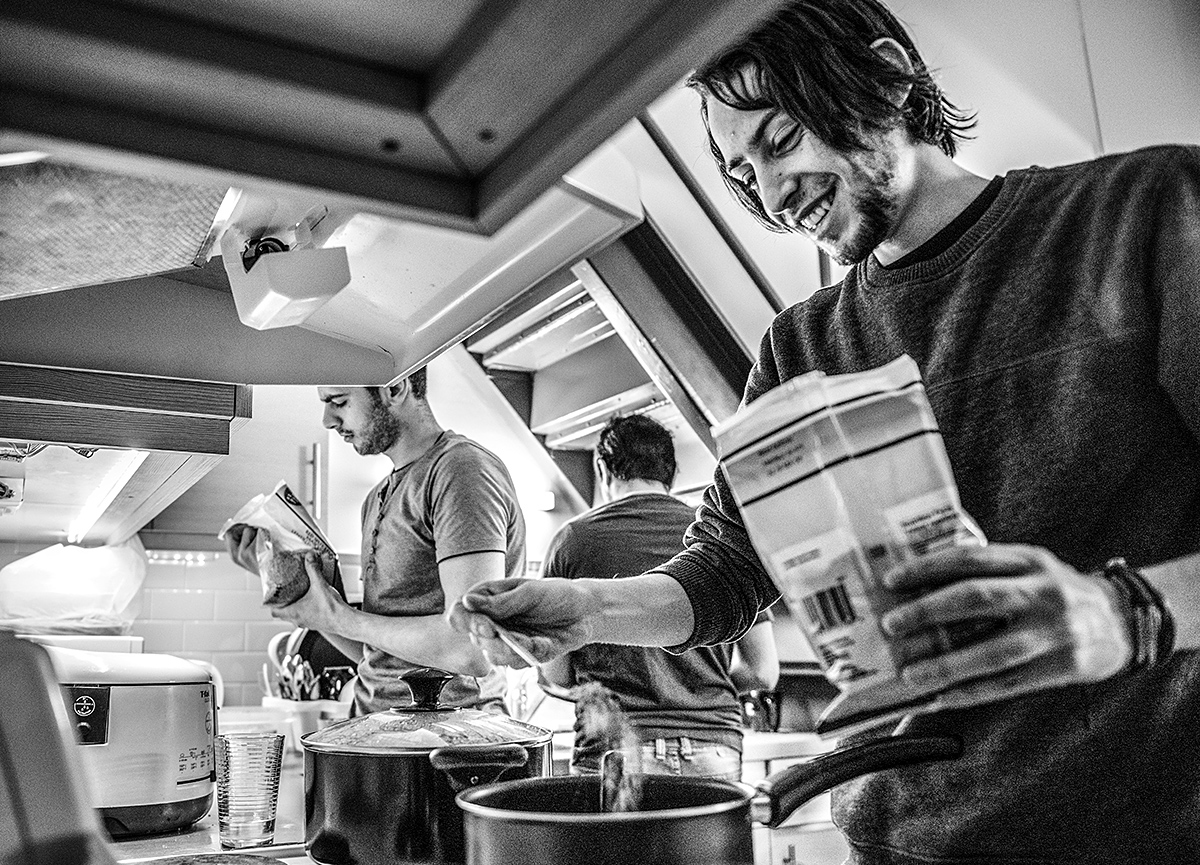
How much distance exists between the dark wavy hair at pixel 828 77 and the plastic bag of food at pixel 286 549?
41.9 inches

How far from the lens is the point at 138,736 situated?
4.14 ft

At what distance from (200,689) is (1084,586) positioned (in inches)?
46.7

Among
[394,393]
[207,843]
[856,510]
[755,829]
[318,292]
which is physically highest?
[394,393]

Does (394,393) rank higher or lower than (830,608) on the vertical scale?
higher

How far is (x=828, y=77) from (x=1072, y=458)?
0.40 metres

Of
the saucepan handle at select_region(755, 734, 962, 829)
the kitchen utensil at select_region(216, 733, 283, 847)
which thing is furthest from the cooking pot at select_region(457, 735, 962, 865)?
the kitchen utensil at select_region(216, 733, 283, 847)

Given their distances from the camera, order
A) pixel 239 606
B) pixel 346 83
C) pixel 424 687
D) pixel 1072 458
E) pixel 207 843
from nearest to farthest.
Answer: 1. pixel 346 83
2. pixel 1072 458
3. pixel 424 687
4. pixel 207 843
5. pixel 239 606

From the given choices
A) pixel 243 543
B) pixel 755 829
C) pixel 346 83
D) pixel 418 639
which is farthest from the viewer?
pixel 755 829

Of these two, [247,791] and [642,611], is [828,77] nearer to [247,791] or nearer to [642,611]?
[642,611]

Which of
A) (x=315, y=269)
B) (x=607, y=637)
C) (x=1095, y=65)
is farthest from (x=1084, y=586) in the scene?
(x=1095, y=65)

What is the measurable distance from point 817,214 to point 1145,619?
528mm

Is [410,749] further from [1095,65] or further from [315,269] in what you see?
[1095,65]

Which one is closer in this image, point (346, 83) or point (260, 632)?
point (346, 83)

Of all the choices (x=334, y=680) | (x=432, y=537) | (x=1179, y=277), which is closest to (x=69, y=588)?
(x=334, y=680)
